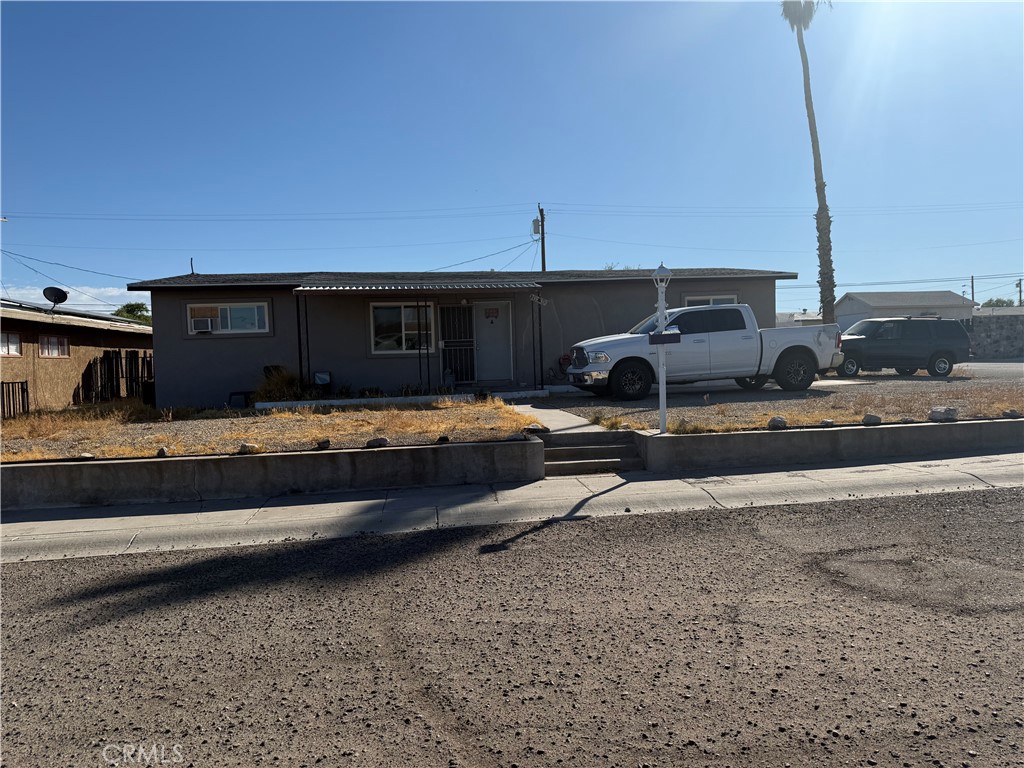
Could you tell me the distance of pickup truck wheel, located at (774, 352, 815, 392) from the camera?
46.4 ft

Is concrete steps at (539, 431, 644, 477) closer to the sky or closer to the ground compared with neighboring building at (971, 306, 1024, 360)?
closer to the ground

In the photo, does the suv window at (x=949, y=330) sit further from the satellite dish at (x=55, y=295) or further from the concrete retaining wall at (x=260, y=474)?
the satellite dish at (x=55, y=295)

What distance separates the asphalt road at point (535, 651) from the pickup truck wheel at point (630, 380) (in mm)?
7081

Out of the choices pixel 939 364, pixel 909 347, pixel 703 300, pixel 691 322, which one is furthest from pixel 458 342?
pixel 939 364

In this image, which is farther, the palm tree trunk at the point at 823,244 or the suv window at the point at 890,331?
the palm tree trunk at the point at 823,244

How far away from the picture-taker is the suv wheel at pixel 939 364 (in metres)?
19.6

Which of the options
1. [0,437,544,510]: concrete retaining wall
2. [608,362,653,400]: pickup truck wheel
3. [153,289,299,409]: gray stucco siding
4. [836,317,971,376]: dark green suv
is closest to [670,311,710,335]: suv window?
[608,362,653,400]: pickup truck wheel

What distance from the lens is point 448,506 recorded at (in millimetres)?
6762

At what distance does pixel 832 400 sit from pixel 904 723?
33.8ft

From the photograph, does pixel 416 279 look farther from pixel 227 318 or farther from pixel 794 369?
pixel 794 369

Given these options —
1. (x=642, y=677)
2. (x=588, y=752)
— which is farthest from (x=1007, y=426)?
(x=588, y=752)

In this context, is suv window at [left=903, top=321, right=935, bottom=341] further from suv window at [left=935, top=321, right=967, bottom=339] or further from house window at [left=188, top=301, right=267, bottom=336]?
house window at [left=188, top=301, right=267, bottom=336]

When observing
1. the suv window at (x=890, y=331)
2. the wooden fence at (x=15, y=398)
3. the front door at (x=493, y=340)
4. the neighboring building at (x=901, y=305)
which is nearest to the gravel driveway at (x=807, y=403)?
the front door at (x=493, y=340)

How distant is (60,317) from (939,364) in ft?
78.8
